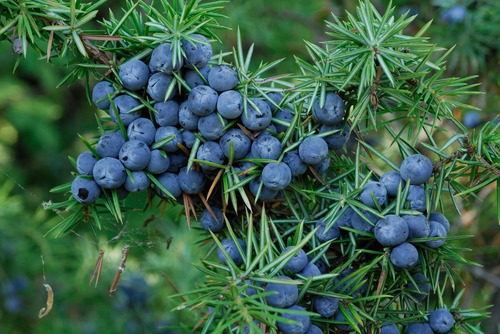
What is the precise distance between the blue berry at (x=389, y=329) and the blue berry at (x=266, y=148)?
19cm

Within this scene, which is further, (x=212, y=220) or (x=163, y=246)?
(x=163, y=246)

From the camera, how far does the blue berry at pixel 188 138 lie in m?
0.52

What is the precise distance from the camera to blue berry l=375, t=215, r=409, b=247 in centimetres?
46

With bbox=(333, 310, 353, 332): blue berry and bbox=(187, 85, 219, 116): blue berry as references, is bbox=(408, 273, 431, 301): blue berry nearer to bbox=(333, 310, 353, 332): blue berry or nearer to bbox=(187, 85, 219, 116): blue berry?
bbox=(333, 310, 353, 332): blue berry

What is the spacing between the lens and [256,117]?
498 mm

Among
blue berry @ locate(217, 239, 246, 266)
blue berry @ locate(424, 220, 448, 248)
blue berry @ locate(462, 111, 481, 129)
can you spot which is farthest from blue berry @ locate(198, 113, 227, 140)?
blue berry @ locate(462, 111, 481, 129)

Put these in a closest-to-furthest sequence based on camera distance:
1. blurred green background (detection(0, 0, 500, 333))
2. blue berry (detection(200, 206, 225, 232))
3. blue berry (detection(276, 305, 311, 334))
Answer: blue berry (detection(276, 305, 311, 334)) < blue berry (detection(200, 206, 225, 232)) < blurred green background (detection(0, 0, 500, 333))

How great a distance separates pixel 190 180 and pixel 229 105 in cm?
9

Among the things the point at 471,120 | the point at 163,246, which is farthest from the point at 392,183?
the point at 163,246

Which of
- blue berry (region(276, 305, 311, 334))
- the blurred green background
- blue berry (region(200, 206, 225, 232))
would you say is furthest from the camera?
the blurred green background

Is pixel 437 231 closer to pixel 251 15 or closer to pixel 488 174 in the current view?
pixel 488 174

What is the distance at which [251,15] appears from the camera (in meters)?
1.67

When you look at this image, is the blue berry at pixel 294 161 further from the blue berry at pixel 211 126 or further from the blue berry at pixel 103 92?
the blue berry at pixel 103 92

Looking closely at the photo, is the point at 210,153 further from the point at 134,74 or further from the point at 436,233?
the point at 436,233
